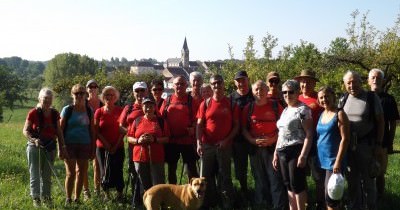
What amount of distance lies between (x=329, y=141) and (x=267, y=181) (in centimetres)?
188

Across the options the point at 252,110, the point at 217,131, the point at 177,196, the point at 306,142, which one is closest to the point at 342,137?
the point at 306,142

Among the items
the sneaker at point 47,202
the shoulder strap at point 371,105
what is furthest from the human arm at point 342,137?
the sneaker at point 47,202

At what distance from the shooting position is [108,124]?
27.1 ft

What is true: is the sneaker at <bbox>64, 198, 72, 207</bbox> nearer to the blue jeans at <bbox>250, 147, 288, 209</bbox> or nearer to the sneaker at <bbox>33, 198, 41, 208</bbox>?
the sneaker at <bbox>33, 198, 41, 208</bbox>

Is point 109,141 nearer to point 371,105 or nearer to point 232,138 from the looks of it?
point 232,138

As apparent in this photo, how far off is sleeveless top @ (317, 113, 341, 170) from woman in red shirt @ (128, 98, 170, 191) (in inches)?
99.2

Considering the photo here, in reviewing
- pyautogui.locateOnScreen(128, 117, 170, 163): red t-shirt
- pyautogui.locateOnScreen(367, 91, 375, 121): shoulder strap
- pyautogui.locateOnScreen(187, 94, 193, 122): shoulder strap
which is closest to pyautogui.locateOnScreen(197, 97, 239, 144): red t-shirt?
pyautogui.locateOnScreen(187, 94, 193, 122): shoulder strap

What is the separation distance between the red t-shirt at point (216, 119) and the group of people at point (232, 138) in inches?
0.7

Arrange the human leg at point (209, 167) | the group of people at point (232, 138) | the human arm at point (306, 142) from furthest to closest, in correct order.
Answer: the human leg at point (209, 167)
the group of people at point (232, 138)
the human arm at point (306, 142)

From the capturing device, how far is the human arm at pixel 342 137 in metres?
6.19

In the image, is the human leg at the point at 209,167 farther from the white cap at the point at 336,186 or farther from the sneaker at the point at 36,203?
the sneaker at the point at 36,203

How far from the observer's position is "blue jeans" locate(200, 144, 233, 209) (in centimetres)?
762

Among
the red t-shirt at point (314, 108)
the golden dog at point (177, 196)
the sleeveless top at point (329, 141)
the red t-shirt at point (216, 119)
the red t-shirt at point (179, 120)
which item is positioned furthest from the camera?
the red t-shirt at point (179, 120)

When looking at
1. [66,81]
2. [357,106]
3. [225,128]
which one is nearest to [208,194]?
[225,128]
